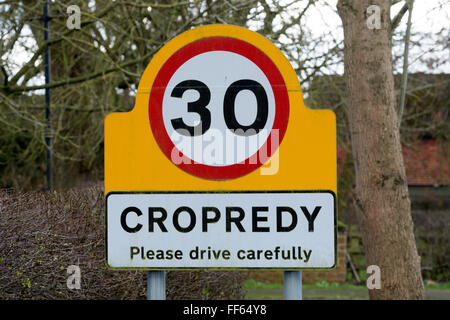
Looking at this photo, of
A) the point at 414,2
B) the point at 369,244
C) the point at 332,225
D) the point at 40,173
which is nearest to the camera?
the point at 332,225

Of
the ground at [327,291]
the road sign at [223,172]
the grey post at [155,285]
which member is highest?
the road sign at [223,172]

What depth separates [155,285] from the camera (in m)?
2.17

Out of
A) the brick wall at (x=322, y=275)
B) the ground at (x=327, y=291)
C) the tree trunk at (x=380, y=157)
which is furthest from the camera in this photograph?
the brick wall at (x=322, y=275)

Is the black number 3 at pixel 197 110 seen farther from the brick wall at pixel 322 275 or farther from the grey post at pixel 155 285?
the brick wall at pixel 322 275

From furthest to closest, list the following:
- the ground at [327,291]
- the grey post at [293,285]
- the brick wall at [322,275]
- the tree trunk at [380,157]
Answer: the brick wall at [322,275]
the ground at [327,291]
the tree trunk at [380,157]
the grey post at [293,285]

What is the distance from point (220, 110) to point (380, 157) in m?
2.91

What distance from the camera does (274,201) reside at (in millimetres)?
2180

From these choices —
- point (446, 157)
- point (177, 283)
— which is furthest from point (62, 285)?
point (446, 157)

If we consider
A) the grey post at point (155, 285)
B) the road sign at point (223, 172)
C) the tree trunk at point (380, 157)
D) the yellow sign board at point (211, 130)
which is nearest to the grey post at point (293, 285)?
the road sign at point (223, 172)

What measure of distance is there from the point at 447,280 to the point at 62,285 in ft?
35.1

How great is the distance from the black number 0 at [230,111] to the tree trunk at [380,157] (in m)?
2.83

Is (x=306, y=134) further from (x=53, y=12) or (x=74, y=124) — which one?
(x=74, y=124)

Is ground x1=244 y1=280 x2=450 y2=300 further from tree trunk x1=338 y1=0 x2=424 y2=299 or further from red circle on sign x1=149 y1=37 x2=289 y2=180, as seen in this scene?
red circle on sign x1=149 y1=37 x2=289 y2=180

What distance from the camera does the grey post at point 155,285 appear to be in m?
2.16
